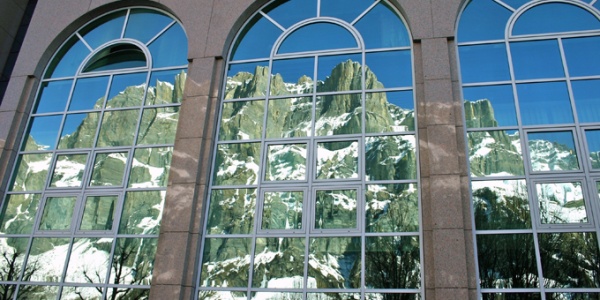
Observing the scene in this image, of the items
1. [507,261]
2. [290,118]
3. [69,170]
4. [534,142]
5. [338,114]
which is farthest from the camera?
[69,170]

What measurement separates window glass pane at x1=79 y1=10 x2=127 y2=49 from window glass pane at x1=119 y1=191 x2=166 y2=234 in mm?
4345

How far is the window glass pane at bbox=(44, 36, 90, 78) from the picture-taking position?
12102 mm

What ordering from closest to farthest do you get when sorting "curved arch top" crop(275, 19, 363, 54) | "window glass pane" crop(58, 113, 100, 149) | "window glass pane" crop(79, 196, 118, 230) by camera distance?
"window glass pane" crop(79, 196, 118, 230), "curved arch top" crop(275, 19, 363, 54), "window glass pane" crop(58, 113, 100, 149)

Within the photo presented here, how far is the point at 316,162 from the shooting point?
31.3ft

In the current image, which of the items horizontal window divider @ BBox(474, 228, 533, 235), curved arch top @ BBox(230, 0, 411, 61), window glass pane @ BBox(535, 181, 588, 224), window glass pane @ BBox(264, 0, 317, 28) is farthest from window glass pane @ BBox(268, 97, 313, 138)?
window glass pane @ BBox(535, 181, 588, 224)

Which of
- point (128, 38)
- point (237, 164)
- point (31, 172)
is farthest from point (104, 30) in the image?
point (237, 164)

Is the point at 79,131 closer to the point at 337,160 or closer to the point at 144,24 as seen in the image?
the point at 144,24

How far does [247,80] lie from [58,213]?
4878 mm

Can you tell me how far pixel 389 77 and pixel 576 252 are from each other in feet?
15.0

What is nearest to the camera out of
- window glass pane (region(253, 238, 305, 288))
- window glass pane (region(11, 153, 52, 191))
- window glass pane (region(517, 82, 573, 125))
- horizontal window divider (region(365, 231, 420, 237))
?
horizontal window divider (region(365, 231, 420, 237))

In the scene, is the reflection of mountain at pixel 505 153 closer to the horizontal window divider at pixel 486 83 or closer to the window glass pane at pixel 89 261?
the horizontal window divider at pixel 486 83

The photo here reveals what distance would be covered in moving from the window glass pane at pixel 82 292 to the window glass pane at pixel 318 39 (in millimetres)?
6112

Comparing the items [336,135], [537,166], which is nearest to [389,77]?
[336,135]

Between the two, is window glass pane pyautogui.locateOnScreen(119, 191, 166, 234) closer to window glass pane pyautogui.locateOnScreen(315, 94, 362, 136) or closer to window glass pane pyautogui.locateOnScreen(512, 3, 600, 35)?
window glass pane pyautogui.locateOnScreen(315, 94, 362, 136)
